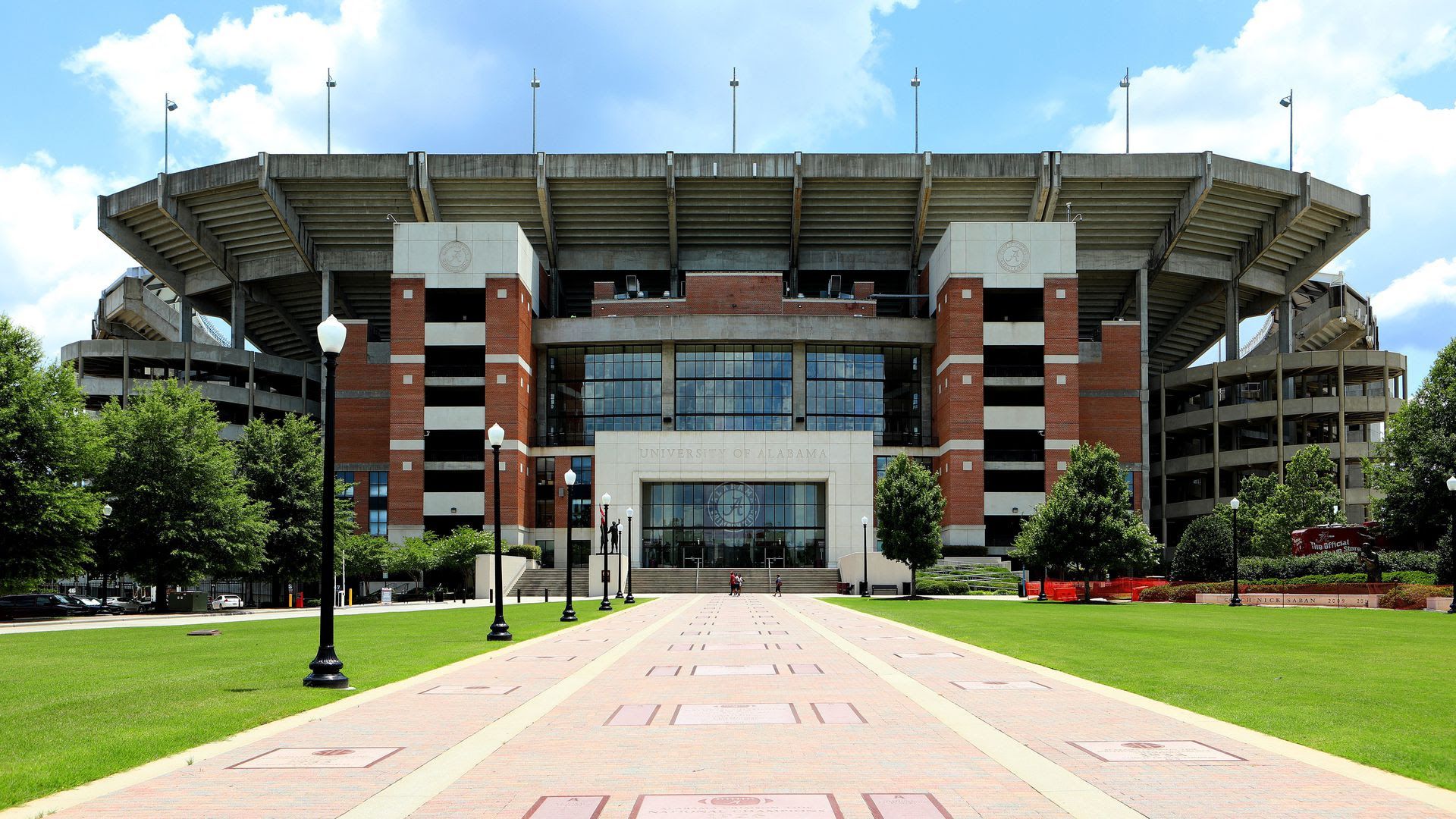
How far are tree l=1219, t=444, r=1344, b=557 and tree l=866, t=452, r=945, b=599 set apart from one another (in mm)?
16354

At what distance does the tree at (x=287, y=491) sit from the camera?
182 feet

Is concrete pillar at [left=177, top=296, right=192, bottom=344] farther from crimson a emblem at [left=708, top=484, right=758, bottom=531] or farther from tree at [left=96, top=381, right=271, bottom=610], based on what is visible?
tree at [left=96, top=381, right=271, bottom=610]

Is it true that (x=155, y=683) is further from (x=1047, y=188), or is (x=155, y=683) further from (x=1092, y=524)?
(x=1047, y=188)

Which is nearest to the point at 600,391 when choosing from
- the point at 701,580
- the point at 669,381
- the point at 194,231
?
the point at 669,381

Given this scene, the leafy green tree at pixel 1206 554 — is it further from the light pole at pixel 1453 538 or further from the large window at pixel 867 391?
the large window at pixel 867 391

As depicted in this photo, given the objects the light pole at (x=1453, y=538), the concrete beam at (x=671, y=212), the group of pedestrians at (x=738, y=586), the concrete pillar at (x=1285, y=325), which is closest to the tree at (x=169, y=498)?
the group of pedestrians at (x=738, y=586)

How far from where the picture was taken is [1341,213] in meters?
83.8

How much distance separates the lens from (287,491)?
55844 millimetres

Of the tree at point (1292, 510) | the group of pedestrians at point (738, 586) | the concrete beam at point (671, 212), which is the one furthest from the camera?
the concrete beam at point (671, 212)

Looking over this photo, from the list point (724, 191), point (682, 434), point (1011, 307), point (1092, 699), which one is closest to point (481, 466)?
point (682, 434)

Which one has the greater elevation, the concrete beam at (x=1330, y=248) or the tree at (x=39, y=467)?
the concrete beam at (x=1330, y=248)

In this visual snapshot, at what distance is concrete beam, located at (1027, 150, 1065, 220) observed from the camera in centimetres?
8175

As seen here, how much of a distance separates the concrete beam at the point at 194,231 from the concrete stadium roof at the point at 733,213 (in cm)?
17

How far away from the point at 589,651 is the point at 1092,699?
1083 cm
